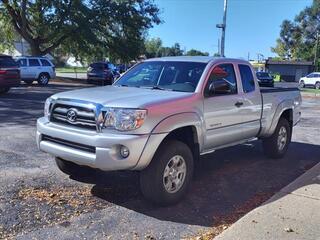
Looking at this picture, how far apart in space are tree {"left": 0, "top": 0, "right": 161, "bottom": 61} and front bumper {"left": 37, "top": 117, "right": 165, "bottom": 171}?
31.6 m

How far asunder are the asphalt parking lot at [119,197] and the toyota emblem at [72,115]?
994mm

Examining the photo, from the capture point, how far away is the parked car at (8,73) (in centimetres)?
1906

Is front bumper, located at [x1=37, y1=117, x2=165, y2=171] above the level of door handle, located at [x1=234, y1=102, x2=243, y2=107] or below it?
below

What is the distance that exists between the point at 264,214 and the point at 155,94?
1.99 metres

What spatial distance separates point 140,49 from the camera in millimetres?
41562

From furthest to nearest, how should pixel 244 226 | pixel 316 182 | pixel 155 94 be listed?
pixel 316 182 → pixel 155 94 → pixel 244 226

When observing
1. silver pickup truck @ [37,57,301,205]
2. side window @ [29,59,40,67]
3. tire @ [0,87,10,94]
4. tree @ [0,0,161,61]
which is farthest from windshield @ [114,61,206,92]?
tree @ [0,0,161,61]

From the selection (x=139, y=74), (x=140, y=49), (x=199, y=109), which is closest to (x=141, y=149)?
(x=199, y=109)

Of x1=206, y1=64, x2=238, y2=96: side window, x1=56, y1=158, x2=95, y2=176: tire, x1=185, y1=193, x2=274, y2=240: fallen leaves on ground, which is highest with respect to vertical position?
x1=206, y1=64, x2=238, y2=96: side window

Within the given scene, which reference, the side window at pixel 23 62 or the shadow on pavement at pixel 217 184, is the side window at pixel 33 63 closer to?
the side window at pixel 23 62

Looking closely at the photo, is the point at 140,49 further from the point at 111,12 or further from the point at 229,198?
the point at 229,198

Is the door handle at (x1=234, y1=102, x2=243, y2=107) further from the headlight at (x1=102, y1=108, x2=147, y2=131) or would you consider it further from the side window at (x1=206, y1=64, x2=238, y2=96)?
the headlight at (x1=102, y1=108, x2=147, y2=131)

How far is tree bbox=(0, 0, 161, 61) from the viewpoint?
118 ft

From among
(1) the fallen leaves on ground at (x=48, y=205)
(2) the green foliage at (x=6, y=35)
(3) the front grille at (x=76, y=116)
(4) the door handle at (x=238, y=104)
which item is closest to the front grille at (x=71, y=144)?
(3) the front grille at (x=76, y=116)
